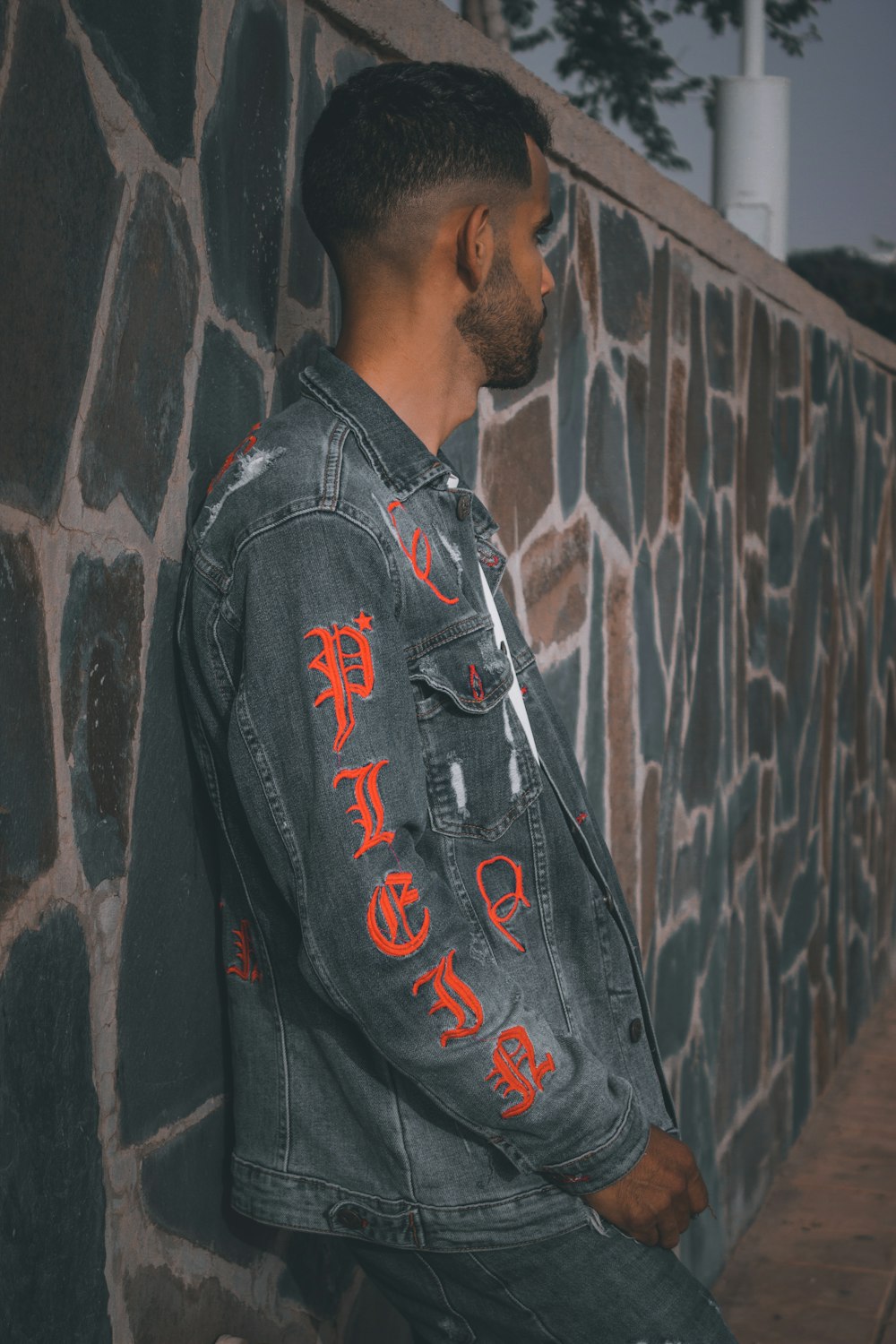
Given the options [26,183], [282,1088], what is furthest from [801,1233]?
[26,183]

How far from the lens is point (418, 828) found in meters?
1.62

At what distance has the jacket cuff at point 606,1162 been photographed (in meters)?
1.67

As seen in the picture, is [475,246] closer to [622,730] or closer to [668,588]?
[622,730]

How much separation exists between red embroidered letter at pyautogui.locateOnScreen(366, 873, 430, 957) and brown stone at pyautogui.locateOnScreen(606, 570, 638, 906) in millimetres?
1981

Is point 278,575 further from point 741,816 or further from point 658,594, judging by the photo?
point 741,816

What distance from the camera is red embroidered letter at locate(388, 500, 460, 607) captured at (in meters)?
1.69

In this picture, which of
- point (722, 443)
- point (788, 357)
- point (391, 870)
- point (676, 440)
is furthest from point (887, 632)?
point (391, 870)

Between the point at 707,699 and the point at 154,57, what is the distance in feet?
9.03

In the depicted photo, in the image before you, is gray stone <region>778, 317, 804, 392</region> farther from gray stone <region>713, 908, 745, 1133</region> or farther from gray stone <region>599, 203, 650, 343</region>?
gray stone <region>713, 908, 745, 1133</region>

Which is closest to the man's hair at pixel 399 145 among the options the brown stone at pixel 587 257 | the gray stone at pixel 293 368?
the gray stone at pixel 293 368

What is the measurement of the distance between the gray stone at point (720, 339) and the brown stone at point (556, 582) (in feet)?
3.42

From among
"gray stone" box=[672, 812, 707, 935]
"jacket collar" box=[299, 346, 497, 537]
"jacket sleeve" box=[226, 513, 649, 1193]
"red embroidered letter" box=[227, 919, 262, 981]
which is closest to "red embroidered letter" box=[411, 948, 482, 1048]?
"jacket sleeve" box=[226, 513, 649, 1193]

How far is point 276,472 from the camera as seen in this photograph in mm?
1645

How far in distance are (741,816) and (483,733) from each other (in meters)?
2.88
